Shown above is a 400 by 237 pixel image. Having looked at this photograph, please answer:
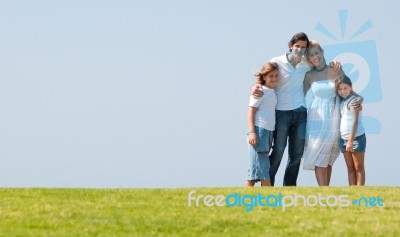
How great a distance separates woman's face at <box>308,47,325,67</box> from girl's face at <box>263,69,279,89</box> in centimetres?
63

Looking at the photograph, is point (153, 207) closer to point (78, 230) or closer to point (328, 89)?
point (78, 230)

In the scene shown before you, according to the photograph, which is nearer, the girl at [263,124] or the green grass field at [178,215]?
the green grass field at [178,215]

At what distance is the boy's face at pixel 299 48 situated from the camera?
1105cm

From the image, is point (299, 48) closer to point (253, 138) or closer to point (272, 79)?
point (272, 79)

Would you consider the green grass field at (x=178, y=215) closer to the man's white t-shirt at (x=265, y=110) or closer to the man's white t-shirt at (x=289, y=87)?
the man's white t-shirt at (x=265, y=110)

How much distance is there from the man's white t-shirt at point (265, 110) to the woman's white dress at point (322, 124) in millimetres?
697

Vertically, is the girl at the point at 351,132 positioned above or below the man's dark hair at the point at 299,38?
below

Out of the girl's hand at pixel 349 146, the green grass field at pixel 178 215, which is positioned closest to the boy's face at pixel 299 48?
→ the girl's hand at pixel 349 146

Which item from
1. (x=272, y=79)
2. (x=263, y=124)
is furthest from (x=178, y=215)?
(x=272, y=79)

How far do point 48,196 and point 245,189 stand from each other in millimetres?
2625

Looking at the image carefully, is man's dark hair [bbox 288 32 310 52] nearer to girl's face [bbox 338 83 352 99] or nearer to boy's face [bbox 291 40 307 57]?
boy's face [bbox 291 40 307 57]

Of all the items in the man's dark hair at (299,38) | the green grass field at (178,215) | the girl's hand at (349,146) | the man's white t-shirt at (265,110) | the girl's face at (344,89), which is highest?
the man's dark hair at (299,38)

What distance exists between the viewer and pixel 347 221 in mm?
7430

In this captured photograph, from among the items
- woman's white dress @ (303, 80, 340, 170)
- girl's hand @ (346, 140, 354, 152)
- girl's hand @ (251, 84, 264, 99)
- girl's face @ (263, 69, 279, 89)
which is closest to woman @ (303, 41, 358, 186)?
woman's white dress @ (303, 80, 340, 170)
